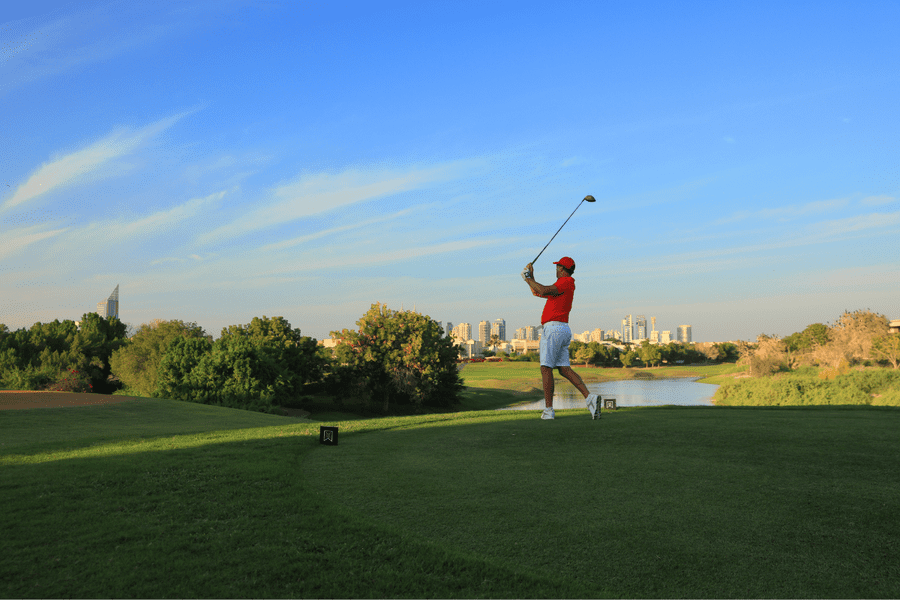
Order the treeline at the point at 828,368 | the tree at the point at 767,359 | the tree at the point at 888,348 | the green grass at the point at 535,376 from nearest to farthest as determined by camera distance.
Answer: the treeline at the point at 828,368
the tree at the point at 888,348
the tree at the point at 767,359
the green grass at the point at 535,376

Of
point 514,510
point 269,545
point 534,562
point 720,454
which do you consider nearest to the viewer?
point 534,562

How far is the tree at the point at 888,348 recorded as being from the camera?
59.2 m

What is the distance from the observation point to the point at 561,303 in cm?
1118

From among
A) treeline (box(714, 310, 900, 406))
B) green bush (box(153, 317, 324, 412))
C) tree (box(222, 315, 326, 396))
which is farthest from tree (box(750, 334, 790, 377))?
green bush (box(153, 317, 324, 412))

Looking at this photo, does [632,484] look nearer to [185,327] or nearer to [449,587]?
[449,587]

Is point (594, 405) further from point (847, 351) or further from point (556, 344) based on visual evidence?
point (847, 351)

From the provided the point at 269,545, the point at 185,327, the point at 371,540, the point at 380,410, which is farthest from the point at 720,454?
the point at 185,327

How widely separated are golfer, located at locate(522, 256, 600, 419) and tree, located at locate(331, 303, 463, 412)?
123 feet

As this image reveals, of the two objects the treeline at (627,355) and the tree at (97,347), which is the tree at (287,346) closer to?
the tree at (97,347)

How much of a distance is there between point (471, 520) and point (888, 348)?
7370cm

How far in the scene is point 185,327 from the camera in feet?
182

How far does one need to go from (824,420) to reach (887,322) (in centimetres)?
7490

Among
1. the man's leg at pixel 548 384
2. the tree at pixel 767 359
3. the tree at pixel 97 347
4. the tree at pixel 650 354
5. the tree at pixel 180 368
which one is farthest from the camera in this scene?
the tree at pixel 650 354

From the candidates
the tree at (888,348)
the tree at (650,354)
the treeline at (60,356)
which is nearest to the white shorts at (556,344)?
the treeline at (60,356)
